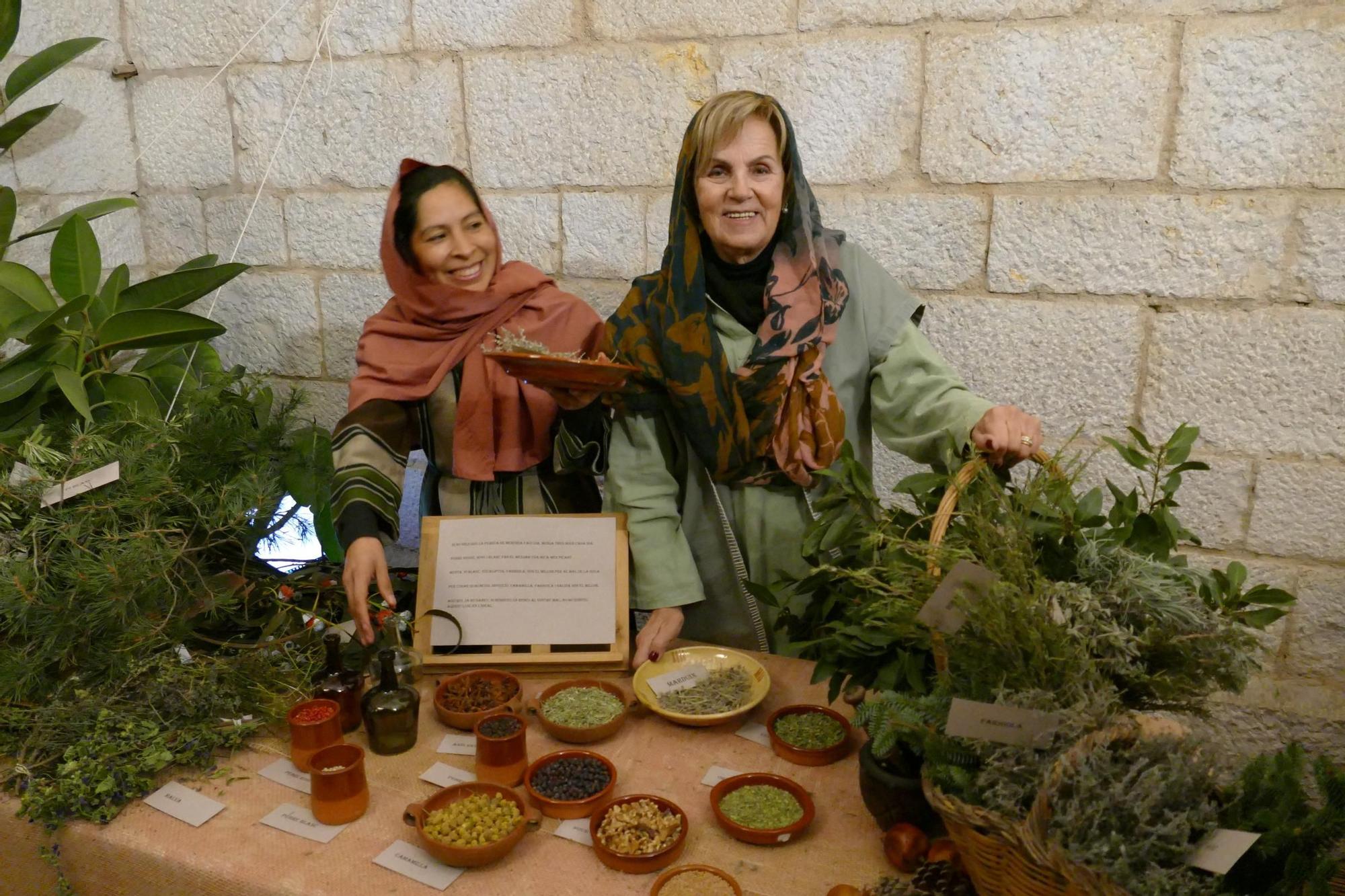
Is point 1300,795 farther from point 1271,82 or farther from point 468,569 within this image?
point 1271,82

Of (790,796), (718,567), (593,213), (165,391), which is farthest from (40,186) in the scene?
(790,796)

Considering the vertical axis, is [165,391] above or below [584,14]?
below

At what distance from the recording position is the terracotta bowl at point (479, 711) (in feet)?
5.29

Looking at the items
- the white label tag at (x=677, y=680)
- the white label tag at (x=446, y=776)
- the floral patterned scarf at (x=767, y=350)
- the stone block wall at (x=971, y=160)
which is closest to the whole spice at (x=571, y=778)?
the white label tag at (x=446, y=776)

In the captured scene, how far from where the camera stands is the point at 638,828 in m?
1.33

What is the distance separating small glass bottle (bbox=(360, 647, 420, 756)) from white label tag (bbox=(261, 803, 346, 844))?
0.54 feet

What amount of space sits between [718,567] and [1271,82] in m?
1.62

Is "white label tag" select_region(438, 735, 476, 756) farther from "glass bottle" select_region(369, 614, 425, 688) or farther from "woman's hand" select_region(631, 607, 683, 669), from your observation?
"woman's hand" select_region(631, 607, 683, 669)

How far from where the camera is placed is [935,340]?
2385 millimetres

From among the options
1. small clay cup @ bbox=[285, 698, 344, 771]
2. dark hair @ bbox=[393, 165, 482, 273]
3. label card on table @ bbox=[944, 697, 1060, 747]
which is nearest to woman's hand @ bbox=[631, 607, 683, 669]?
small clay cup @ bbox=[285, 698, 344, 771]

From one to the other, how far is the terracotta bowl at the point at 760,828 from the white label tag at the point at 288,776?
2.22 feet

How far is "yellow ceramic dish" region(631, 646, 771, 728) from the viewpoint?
1597 millimetres

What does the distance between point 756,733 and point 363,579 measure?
84cm

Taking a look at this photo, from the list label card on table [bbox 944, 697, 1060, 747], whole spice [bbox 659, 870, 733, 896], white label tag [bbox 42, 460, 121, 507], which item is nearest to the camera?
label card on table [bbox 944, 697, 1060, 747]
